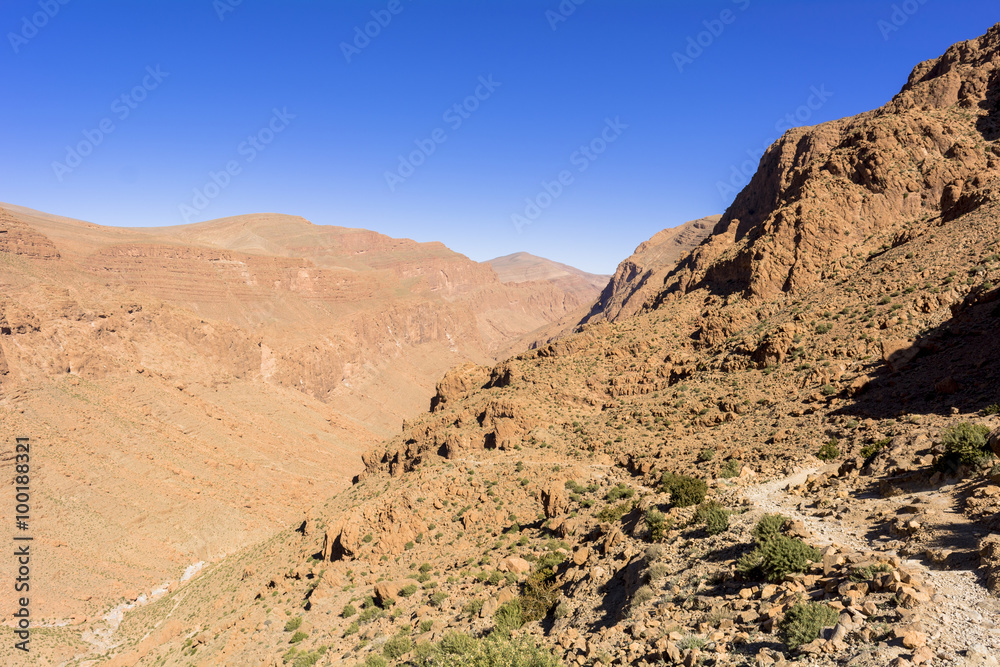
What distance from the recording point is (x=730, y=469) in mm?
20219

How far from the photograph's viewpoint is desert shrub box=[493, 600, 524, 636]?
15.1 meters

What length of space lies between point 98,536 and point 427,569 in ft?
157

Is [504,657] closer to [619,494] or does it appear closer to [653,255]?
[619,494]

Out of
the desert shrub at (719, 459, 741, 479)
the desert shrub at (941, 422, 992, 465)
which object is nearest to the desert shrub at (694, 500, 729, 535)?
the desert shrub at (719, 459, 741, 479)

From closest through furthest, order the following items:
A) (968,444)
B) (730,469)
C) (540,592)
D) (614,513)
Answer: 1. (968,444)
2. (540,592)
3. (614,513)
4. (730,469)

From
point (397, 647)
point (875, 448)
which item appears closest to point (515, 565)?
point (397, 647)

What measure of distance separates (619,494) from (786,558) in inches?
460

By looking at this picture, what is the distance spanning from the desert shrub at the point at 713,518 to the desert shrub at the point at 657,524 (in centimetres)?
92

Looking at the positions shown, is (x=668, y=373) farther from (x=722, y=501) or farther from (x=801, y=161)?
(x=801, y=161)

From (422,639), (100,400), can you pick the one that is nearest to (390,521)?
(422,639)

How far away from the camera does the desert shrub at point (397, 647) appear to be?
1652 cm

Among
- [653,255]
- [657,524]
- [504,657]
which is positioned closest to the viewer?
[504,657]

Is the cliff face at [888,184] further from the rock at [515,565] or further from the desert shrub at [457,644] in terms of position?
the desert shrub at [457,644]

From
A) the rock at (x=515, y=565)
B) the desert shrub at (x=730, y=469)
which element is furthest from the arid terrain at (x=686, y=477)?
the desert shrub at (x=730, y=469)
